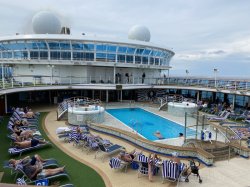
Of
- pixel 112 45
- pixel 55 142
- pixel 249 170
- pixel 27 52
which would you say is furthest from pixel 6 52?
pixel 249 170

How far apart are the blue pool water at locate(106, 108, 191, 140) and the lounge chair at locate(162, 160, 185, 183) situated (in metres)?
6.03

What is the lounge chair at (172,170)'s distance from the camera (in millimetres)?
7531

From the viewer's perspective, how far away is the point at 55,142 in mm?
11664

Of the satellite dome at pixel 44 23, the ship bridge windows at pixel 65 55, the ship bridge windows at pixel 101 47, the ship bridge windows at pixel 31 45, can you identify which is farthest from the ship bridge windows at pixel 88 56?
the satellite dome at pixel 44 23

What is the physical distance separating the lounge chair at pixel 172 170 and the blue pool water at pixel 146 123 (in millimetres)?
6034

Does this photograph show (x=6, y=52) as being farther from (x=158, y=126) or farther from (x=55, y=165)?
(x=55, y=165)

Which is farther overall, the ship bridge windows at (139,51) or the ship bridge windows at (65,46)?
the ship bridge windows at (139,51)

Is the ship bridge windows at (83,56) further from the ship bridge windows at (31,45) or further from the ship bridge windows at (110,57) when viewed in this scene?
the ship bridge windows at (31,45)

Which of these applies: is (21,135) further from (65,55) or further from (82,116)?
(65,55)

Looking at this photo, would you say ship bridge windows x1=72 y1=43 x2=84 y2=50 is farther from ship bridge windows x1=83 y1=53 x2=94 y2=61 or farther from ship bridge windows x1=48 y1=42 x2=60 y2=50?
ship bridge windows x1=48 y1=42 x2=60 y2=50

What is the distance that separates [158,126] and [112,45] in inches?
517

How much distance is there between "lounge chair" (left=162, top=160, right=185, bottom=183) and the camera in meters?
7.53

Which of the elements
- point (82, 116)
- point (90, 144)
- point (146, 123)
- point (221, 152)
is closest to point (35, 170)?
point (90, 144)

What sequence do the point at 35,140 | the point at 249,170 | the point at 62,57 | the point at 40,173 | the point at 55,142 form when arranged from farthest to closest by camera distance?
the point at 62,57 → the point at 55,142 → the point at 35,140 → the point at 249,170 → the point at 40,173
